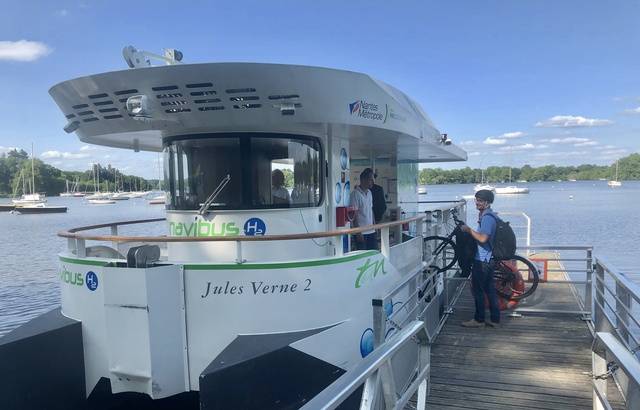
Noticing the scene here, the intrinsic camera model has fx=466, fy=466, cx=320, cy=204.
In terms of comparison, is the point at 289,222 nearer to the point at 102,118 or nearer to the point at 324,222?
the point at 324,222

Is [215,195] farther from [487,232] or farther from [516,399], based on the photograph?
[516,399]

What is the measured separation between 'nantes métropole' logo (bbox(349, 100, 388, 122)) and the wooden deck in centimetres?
284

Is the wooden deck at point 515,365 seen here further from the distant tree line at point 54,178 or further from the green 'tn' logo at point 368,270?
the distant tree line at point 54,178

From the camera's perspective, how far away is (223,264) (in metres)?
4.04

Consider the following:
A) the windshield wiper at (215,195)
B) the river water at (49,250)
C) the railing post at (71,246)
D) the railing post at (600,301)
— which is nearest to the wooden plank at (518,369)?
the railing post at (600,301)

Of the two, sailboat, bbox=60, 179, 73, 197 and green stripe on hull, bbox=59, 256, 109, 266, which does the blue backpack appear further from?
sailboat, bbox=60, 179, 73, 197

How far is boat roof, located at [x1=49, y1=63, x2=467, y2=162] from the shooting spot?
4.23 meters

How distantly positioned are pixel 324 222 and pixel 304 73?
7.00 feet

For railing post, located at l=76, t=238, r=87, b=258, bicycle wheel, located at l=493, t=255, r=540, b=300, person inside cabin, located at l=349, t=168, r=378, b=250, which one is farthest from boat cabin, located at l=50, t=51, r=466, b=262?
bicycle wheel, located at l=493, t=255, r=540, b=300

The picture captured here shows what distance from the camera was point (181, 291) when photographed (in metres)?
4.08

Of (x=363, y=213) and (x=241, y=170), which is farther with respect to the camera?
(x=363, y=213)

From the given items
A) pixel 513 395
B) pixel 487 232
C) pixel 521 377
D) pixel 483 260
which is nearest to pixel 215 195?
pixel 487 232

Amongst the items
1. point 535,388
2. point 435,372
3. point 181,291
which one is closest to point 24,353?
point 181,291

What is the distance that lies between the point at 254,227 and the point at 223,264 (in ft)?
3.91
